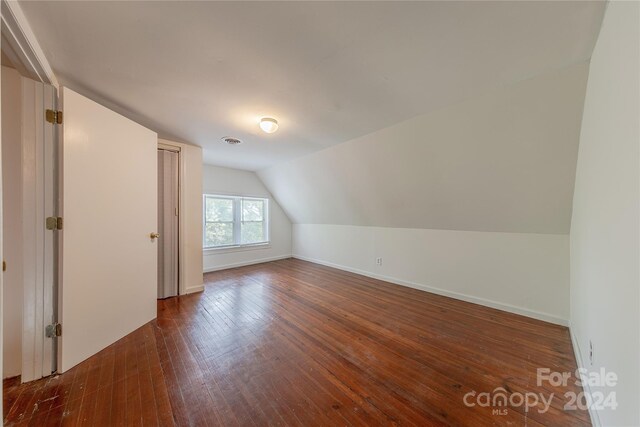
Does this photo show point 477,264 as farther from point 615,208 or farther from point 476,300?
point 615,208

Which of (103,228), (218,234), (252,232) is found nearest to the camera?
(103,228)

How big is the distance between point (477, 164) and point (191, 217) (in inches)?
148

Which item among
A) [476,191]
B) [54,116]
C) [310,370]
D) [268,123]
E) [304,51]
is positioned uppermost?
[304,51]

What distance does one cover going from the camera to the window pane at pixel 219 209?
463 cm

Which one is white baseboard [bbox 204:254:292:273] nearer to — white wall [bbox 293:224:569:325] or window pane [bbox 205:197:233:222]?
window pane [bbox 205:197:233:222]

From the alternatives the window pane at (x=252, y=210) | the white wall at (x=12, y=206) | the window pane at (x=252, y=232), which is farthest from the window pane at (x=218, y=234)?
the white wall at (x=12, y=206)

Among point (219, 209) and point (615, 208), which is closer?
point (615, 208)

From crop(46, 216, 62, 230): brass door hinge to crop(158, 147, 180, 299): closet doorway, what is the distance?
1.49 m

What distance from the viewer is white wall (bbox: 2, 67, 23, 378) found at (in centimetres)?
153

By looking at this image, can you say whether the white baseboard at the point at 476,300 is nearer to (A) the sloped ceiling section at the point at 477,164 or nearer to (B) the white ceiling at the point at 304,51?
(A) the sloped ceiling section at the point at 477,164

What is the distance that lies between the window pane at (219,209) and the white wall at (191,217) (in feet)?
4.01

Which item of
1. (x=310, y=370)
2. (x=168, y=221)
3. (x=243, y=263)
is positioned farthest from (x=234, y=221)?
(x=310, y=370)

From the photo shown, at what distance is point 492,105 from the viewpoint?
1.96 meters

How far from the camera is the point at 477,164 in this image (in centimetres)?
243
